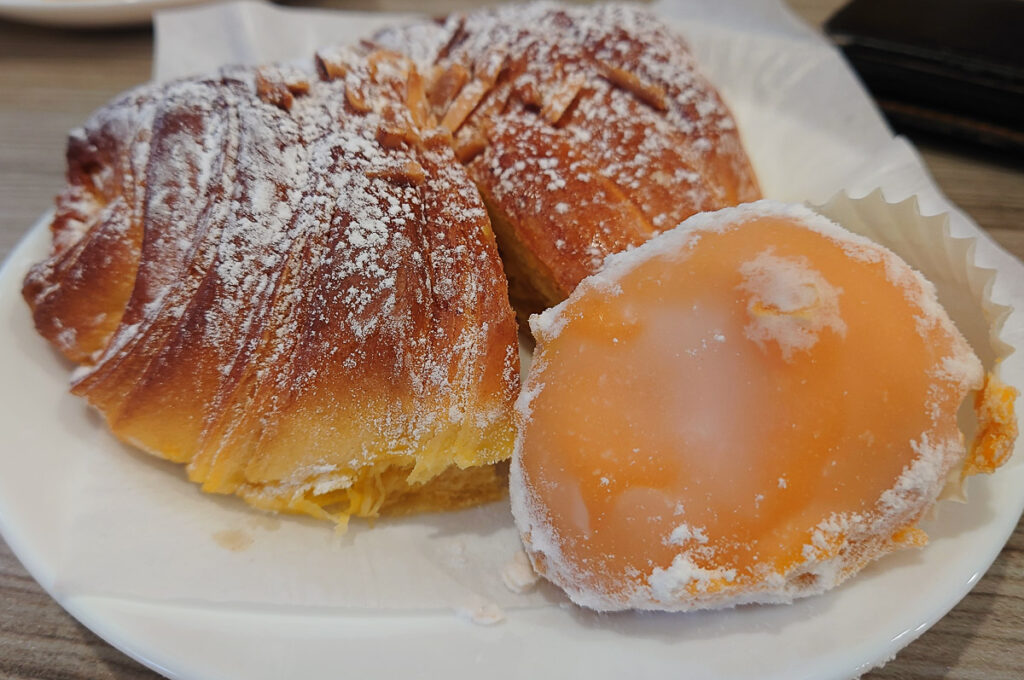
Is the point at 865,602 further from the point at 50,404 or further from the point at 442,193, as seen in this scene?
the point at 50,404

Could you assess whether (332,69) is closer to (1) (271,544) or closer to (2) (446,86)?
(2) (446,86)

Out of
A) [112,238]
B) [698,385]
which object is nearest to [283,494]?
[112,238]

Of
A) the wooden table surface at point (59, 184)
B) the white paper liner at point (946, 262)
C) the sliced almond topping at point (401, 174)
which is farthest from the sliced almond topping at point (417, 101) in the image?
the wooden table surface at point (59, 184)

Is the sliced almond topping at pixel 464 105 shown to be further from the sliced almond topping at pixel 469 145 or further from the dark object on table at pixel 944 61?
the dark object on table at pixel 944 61

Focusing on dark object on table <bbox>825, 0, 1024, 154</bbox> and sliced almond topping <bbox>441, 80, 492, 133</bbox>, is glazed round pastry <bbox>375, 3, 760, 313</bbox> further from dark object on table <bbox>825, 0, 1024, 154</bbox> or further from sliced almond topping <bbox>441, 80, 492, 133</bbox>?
dark object on table <bbox>825, 0, 1024, 154</bbox>

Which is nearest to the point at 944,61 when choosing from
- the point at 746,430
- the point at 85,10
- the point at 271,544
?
the point at 746,430
